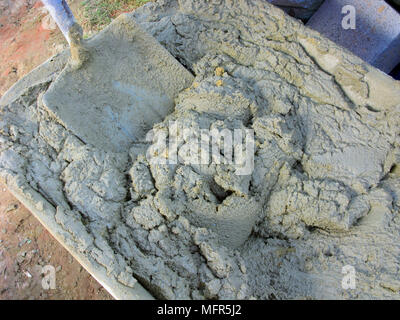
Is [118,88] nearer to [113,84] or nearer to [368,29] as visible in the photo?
[113,84]

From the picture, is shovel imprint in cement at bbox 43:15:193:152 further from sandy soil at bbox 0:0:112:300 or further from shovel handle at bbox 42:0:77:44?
sandy soil at bbox 0:0:112:300

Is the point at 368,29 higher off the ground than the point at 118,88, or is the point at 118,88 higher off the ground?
the point at 118,88

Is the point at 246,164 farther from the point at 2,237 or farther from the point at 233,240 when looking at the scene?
the point at 2,237

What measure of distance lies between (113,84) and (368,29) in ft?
7.46

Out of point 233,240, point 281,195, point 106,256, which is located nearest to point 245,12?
point 281,195

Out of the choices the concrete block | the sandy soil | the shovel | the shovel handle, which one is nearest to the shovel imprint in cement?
the shovel

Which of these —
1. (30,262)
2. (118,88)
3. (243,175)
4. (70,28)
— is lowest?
(30,262)

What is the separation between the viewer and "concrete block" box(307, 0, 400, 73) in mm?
2969

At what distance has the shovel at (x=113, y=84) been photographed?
6.45 ft

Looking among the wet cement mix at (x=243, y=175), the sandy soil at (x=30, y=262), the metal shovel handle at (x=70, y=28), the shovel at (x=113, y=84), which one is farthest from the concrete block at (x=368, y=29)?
the sandy soil at (x=30, y=262)

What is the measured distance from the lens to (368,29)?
3012 mm

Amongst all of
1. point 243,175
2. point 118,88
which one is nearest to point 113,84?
point 118,88

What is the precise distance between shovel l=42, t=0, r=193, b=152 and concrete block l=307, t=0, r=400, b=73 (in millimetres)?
1608

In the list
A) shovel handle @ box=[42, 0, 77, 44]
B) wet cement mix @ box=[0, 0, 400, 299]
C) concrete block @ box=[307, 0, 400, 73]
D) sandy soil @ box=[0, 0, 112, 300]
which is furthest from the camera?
concrete block @ box=[307, 0, 400, 73]
